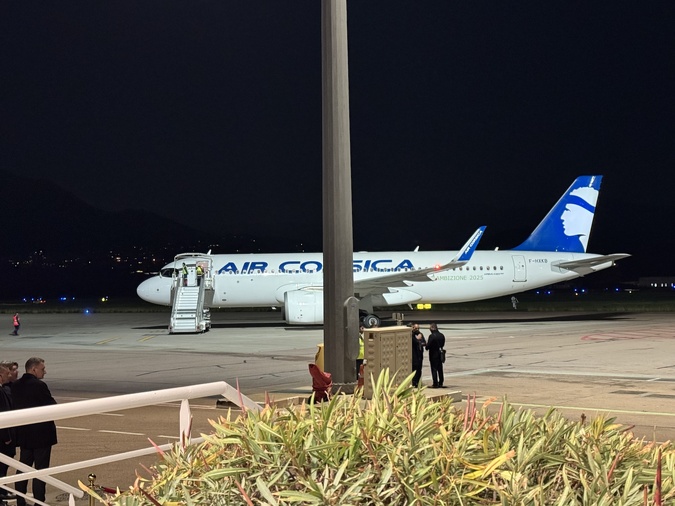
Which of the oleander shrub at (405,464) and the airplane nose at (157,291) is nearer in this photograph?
the oleander shrub at (405,464)

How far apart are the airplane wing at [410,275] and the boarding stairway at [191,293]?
7757mm

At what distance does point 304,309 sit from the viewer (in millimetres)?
40562

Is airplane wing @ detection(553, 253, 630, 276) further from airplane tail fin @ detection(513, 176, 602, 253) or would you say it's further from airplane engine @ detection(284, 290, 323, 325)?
airplane engine @ detection(284, 290, 323, 325)

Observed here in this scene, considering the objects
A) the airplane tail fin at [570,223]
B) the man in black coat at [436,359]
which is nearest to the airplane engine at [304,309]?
the airplane tail fin at [570,223]

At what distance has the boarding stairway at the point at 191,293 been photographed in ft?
135

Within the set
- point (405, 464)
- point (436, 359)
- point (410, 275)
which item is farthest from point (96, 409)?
point (410, 275)

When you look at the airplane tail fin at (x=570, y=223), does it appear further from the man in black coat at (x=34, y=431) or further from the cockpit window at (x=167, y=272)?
the man in black coat at (x=34, y=431)

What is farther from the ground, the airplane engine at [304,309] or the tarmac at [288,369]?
the airplane engine at [304,309]

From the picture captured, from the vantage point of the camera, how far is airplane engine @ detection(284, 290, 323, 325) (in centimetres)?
4047

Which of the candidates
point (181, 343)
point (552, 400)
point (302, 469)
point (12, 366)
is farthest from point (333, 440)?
point (181, 343)

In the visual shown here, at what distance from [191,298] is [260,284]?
3866 mm

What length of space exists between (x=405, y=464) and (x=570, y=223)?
47.6m

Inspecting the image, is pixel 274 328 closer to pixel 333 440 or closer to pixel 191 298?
pixel 191 298

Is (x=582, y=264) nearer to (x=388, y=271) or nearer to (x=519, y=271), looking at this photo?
(x=519, y=271)
